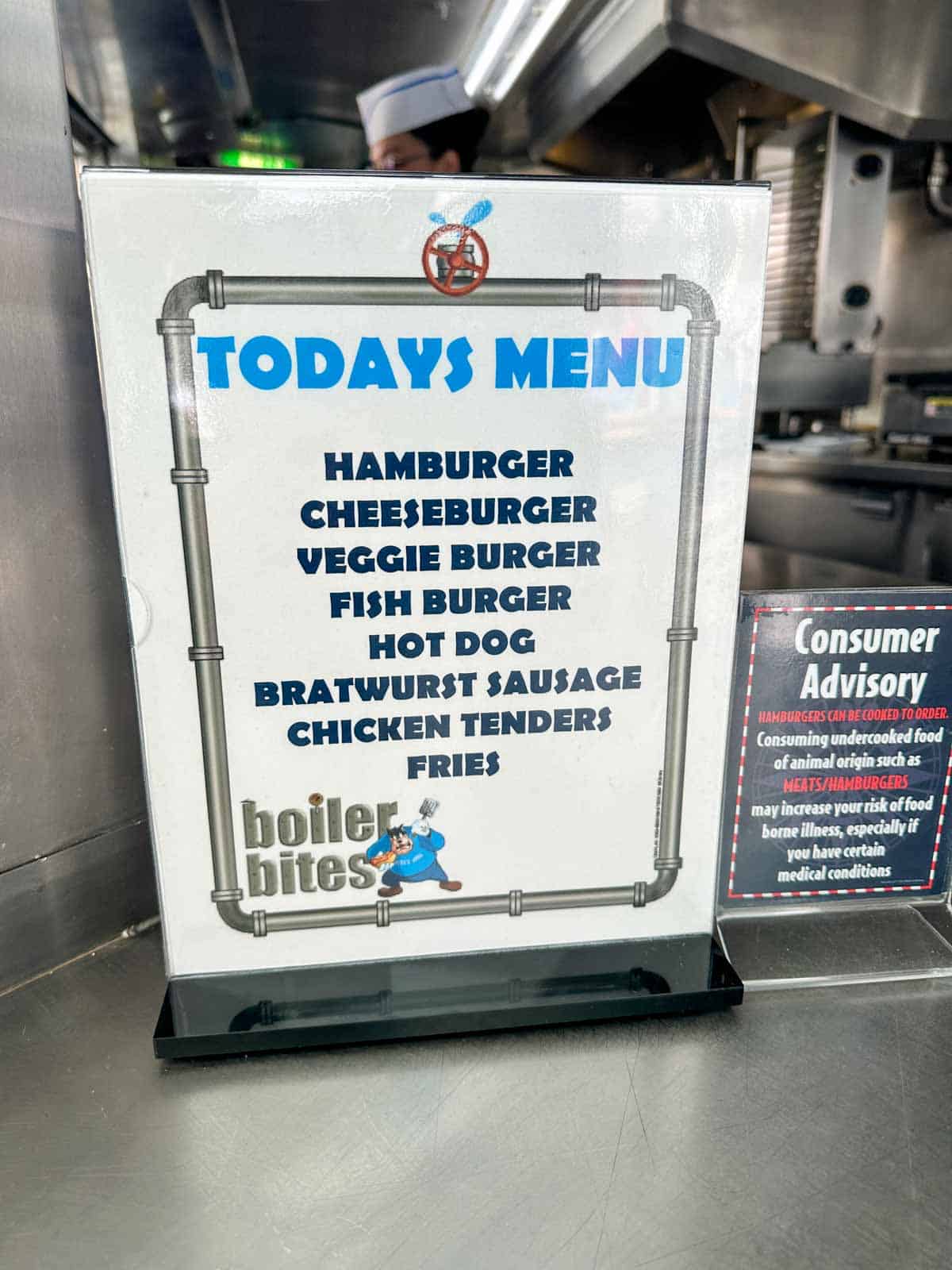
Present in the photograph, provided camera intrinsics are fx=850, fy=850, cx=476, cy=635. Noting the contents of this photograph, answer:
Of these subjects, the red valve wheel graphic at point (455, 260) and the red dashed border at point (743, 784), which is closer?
the red valve wheel graphic at point (455, 260)

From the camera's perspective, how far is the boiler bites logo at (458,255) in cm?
71

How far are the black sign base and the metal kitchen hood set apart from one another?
1.79 meters

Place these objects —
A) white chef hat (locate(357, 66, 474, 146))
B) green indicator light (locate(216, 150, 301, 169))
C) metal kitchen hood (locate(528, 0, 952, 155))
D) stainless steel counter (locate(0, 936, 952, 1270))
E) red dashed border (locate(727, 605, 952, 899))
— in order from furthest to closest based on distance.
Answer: green indicator light (locate(216, 150, 301, 169)) → metal kitchen hood (locate(528, 0, 952, 155)) → white chef hat (locate(357, 66, 474, 146)) → red dashed border (locate(727, 605, 952, 899)) → stainless steel counter (locate(0, 936, 952, 1270))

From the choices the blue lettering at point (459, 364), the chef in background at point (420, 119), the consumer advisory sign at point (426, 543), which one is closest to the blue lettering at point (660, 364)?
the consumer advisory sign at point (426, 543)

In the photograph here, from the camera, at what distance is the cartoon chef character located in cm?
84

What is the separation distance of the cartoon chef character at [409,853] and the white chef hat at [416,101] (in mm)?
1120

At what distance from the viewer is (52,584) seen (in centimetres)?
90

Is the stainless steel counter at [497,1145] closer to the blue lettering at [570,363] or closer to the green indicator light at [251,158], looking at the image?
the blue lettering at [570,363]

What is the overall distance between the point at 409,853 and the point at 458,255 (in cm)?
56

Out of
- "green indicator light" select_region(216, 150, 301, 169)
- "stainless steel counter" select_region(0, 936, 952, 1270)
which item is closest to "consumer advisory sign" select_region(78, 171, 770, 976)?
"stainless steel counter" select_region(0, 936, 952, 1270)

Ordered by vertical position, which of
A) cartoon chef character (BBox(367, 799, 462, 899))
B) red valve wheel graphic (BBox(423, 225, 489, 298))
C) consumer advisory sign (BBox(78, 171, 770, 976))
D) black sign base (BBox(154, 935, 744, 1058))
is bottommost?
black sign base (BBox(154, 935, 744, 1058))

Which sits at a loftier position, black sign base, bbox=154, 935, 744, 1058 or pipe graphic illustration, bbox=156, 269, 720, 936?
pipe graphic illustration, bbox=156, 269, 720, 936

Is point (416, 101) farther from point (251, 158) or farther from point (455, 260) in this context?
point (251, 158)

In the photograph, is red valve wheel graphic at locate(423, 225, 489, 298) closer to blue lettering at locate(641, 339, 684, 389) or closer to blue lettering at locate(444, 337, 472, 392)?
blue lettering at locate(444, 337, 472, 392)
